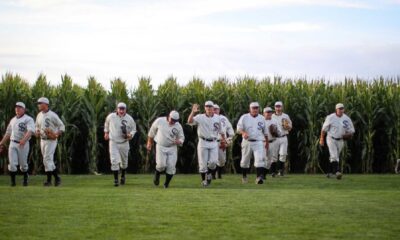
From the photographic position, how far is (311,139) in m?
33.6

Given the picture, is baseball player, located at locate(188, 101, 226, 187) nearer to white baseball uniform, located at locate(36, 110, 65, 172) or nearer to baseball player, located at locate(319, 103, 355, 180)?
white baseball uniform, located at locate(36, 110, 65, 172)

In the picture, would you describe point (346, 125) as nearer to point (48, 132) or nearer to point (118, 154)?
point (118, 154)

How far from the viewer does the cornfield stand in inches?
1319

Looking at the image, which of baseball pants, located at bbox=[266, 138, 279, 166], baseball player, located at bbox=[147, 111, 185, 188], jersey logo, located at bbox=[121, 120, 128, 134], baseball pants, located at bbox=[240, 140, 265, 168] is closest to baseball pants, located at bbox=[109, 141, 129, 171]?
jersey logo, located at bbox=[121, 120, 128, 134]

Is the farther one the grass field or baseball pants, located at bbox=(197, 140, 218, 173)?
baseball pants, located at bbox=(197, 140, 218, 173)

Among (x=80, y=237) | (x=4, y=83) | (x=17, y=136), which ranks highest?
(x=4, y=83)

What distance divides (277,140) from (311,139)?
423 cm

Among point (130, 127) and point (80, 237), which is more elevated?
point (130, 127)

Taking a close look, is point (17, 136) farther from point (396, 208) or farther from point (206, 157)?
point (396, 208)

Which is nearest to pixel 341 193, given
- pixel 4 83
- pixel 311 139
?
pixel 311 139

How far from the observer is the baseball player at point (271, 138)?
28.3 m

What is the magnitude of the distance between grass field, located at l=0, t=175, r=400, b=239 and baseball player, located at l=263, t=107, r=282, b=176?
4752mm

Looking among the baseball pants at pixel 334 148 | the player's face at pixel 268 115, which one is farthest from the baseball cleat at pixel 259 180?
the baseball pants at pixel 334 148

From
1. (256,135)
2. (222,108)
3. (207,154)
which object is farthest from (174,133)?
(222,108)
